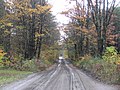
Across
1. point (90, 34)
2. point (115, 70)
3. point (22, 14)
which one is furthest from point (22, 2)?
point (115, 70)

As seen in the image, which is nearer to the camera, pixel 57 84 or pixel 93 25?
pixel 57 84

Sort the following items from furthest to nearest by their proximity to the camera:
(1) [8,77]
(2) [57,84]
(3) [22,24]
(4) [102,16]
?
(3) [22,24]
(4) [102,16]
(1) [8,77]
(2) [57,84]

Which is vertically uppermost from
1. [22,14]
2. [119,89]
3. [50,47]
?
[22,14]

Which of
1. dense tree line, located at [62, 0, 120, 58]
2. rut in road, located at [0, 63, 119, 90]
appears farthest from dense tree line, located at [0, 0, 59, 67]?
rut in road, located at [0, 63, 119, 90]

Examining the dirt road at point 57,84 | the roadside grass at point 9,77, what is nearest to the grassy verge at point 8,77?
the roadside grass at point 9,77

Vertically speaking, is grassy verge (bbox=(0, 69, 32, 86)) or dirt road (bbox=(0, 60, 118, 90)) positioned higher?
grassy verge (bbox=(0, 69, 32, 86))

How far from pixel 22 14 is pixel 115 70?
2243 centimetres

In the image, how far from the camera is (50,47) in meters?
62.5

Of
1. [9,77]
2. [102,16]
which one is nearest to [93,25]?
[102,16]

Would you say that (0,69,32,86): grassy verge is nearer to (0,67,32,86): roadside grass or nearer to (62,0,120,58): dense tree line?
(0,67,32,86): roadside grass

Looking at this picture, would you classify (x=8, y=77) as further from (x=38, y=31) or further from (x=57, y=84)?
(x=38, y=31)

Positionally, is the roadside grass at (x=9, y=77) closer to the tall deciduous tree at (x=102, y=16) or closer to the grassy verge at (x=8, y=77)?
the grassy verge at (x=8, y=77)

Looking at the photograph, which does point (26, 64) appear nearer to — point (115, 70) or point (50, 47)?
point (115, 70)

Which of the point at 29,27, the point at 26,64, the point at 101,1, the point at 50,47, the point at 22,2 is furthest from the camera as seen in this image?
the point at 50,47
